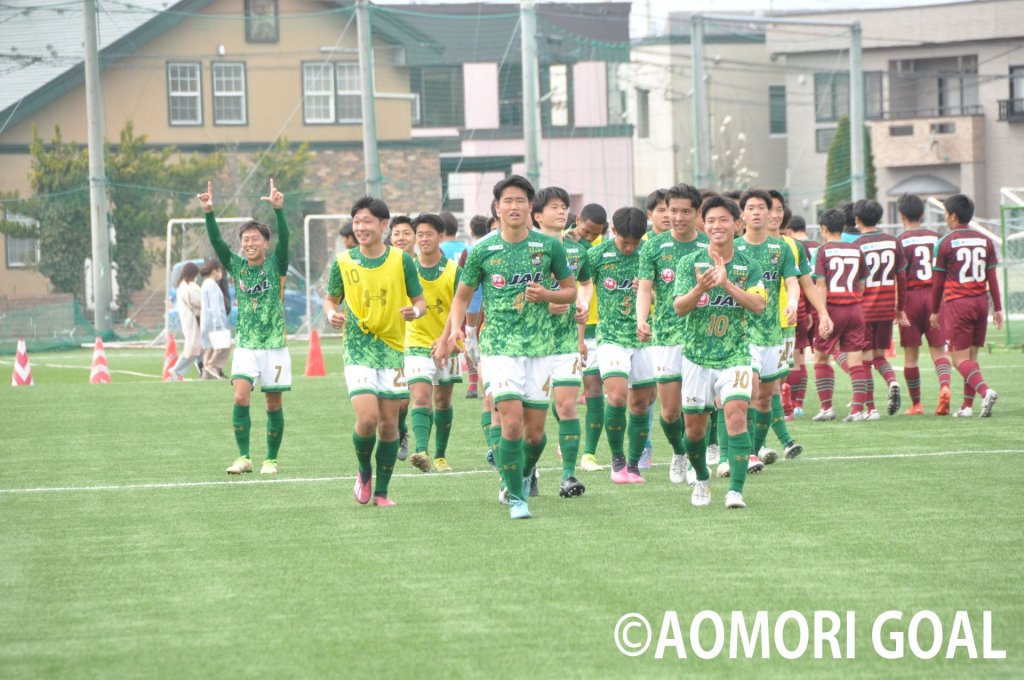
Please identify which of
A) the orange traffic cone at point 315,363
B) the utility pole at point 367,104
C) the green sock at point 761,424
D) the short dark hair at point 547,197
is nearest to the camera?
the short dark hair at point 547,197

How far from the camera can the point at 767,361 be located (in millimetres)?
11578

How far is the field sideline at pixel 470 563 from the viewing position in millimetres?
6375

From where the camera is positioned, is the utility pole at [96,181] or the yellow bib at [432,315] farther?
the utility pole at [96,181]

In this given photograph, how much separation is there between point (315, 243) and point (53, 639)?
1427 inches

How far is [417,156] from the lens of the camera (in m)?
47.4

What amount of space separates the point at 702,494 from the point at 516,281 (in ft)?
6.25

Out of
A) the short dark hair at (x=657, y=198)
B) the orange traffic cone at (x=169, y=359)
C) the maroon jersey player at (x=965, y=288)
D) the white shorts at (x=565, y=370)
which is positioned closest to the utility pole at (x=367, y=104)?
the orange traffic cone at (x=169, y=359)

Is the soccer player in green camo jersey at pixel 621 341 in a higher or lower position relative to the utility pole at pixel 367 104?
lower

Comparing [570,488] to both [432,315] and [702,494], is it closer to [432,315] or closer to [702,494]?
[702,494]

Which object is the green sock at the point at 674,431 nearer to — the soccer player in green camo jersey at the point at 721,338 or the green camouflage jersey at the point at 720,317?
the soccer player in green camo jersey at the point at 721,338

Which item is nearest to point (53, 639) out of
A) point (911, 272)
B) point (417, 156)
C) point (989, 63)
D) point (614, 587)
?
point (614, 587)

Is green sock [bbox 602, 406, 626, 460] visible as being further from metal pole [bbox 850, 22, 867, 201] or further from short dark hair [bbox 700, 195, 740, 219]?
metal pole [bbox 850, 22, 867, 201]

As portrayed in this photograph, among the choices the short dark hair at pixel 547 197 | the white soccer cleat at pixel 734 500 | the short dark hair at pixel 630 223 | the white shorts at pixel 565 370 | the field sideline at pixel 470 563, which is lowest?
the field sideline at pixel 470 563

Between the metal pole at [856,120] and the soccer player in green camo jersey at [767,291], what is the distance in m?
26.7
